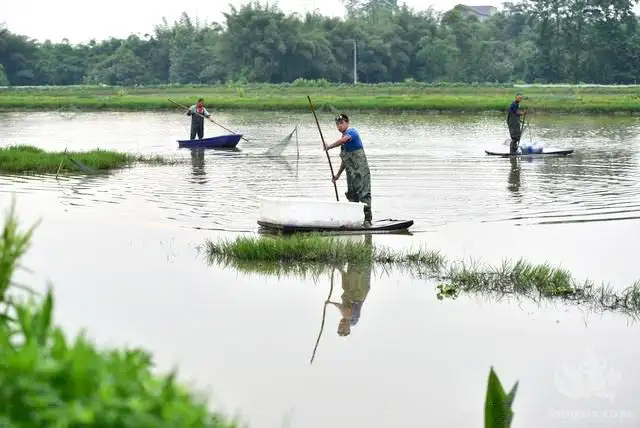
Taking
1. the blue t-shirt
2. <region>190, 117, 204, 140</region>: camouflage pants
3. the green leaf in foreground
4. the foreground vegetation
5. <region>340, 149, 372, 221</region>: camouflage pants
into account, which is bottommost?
<region>190, 117, 204, 140</region>: camouflage pants

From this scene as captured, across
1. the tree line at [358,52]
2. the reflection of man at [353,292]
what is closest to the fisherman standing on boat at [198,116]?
the reflection of man at [353,292]

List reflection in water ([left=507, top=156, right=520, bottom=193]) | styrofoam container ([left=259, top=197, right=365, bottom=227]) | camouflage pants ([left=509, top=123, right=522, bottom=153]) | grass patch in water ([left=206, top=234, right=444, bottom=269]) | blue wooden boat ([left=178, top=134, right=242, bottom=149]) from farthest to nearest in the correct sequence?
blue wooden boat ([left=178, top=134, right=242, bottom=149]) < camouflage pants ([left=509, top=123, right=522, bottom=153]) < reflection in water ([left=507, top=156, right=520, bottom=193]) < styrofoam container ([left=259, top=197, right=365, bottom=227]) < grass patch in water ([left=206, top=234, right=444, bottom=269])

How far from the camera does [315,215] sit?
40.3ft

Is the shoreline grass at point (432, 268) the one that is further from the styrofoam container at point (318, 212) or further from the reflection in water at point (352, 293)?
the styrofoam container at point (318, 212)

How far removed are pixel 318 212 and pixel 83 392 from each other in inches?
402

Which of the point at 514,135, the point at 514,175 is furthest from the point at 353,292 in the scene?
the point at 514,135

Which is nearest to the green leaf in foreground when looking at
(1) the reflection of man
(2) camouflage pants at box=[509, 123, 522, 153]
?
(1) the reflection of man

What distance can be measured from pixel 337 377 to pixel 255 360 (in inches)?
26.3

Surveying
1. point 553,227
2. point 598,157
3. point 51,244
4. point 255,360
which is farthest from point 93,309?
point 598,157

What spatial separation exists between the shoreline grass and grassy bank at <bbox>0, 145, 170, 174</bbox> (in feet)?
31.0

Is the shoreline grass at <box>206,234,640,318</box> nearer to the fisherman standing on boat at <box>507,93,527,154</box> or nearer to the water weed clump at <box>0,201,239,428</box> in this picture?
the water weed clump at <box>0,201,239,428</box>

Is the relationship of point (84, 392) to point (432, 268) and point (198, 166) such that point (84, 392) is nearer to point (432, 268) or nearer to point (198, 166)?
point (432, 268)

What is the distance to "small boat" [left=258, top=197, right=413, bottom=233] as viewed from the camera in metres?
12.2

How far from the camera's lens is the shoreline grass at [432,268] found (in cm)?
961
